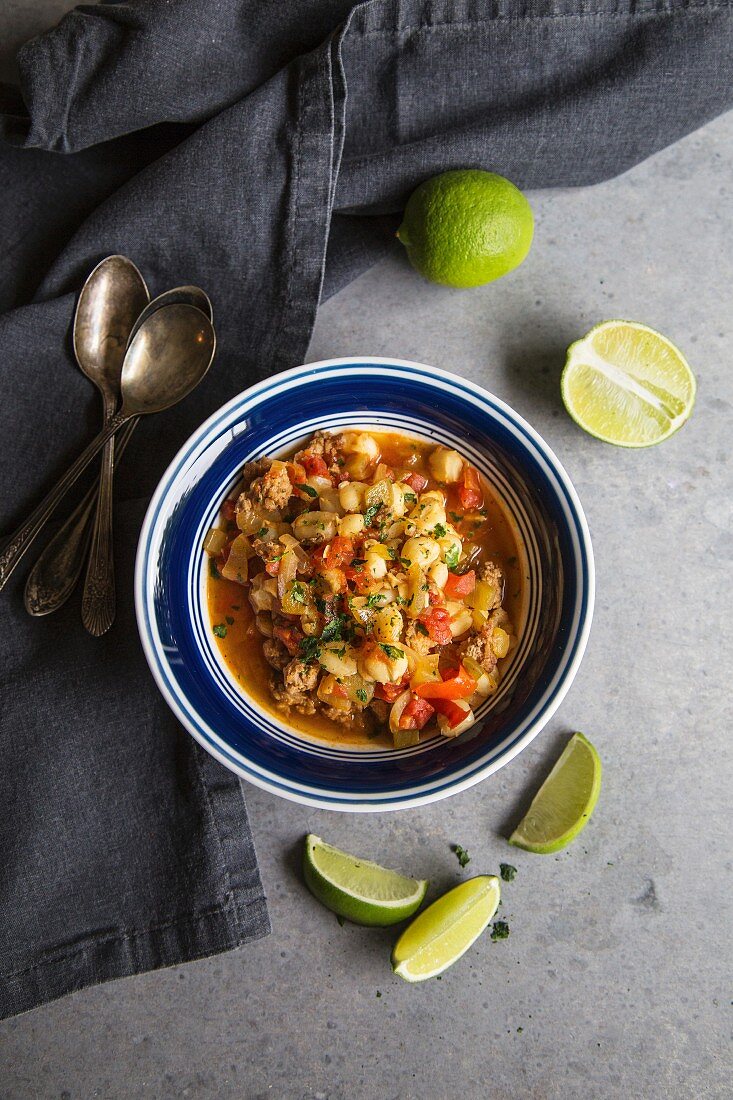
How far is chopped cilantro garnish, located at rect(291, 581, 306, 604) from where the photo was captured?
9.45 ft

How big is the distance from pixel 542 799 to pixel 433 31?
3124 millimetres

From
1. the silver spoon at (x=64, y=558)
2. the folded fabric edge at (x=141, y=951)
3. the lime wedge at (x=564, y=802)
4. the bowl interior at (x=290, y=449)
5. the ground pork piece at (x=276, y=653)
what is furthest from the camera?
the lime wedge at (x=564, y=802)

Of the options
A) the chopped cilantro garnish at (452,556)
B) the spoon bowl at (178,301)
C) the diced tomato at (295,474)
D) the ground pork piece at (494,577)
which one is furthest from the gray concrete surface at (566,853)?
the chopped cilantro garnish at (452,556)

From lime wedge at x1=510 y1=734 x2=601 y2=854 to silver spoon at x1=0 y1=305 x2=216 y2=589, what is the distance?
2206 mm

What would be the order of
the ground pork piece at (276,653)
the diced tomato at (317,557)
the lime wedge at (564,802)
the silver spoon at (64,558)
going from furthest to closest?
the lime wedge at (564,802) < the silver spoon at (64,558) < the ground pork piece at (276,653) < the diced tomato at (317,557)

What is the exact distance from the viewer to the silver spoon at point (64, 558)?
3221 mm

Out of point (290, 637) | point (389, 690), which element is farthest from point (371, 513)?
point (389, 690)

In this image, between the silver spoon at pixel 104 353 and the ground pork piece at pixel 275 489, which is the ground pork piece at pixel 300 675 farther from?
the silver spoon at pixel 104 353

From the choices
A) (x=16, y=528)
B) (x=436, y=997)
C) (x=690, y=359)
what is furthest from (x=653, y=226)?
(x=436, y=997)

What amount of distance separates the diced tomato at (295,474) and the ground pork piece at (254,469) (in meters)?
0.09

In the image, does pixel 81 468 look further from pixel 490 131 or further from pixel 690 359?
pixel 690 359

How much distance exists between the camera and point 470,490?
10.3ft

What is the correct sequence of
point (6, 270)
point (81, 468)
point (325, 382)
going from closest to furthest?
point (325, 382) < point (81, 468) < point (6, 270)

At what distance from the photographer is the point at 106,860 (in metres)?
3.18
